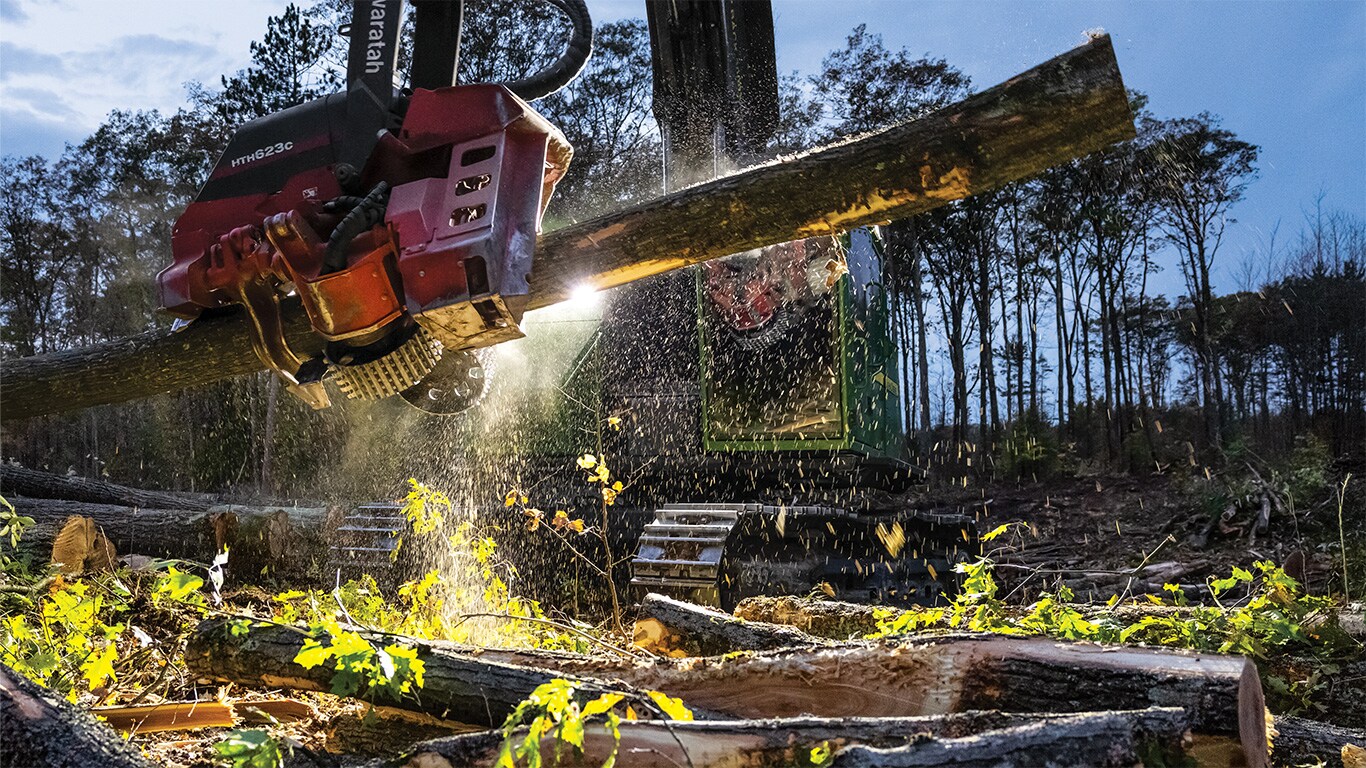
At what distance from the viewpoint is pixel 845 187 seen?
2.41 meters

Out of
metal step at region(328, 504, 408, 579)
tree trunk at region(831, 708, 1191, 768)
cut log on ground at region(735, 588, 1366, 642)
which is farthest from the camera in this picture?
metal step at region(328, 504, 408, 579)

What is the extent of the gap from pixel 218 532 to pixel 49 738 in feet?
15.2

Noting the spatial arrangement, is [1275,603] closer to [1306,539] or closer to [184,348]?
[184,348]

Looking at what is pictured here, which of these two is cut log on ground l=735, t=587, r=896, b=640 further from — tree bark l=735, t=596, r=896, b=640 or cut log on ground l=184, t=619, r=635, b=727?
cut log on ground l=184, t=619, r=635, b=727

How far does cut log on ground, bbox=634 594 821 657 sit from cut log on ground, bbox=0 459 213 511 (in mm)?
4340

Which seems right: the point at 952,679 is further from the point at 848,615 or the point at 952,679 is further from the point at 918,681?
the point at 848,615

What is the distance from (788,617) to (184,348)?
237 cm

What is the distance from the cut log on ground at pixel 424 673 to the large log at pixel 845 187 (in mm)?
942

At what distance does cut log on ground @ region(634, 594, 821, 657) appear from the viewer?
→ 2.75 meters

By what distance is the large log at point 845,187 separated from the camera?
6.98 ft

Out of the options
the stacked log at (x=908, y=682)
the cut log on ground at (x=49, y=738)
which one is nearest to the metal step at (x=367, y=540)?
the stacked log at (x=908, y=682)

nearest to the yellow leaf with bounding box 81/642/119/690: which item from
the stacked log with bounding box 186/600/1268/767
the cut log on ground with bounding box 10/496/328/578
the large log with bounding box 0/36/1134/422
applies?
the stacked log with bounding box 186/600/1268/767

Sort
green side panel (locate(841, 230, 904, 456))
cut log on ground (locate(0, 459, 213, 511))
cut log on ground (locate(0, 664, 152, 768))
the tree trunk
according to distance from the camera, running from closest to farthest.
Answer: the tree trunk < cut log on ground (locate(0, 664, 152, 768)) < green side panel (locate(841, 230, 904, 456)) < cut log on ground (locate(0, 459, 213, 511))

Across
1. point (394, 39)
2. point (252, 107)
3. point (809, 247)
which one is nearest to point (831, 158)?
point (394, 39)
